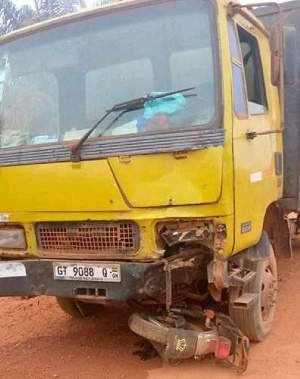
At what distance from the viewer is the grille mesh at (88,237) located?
3662mm

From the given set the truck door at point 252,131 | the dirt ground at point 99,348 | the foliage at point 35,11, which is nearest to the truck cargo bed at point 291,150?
the truck door at point 252,131

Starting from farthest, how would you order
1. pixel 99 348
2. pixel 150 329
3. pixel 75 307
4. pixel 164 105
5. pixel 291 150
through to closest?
1. pixel 75 307
2. pixel 291 150
3. pixel 99 348
4. pixel 150 329
5. pixel 164 105

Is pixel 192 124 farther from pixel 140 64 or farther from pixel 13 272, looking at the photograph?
→ pixel 13 272

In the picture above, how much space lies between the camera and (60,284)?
3.76 m

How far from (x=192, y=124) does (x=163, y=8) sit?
859 mm

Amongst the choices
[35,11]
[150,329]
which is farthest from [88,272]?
[35,11]

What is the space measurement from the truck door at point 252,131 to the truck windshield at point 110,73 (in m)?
0.28

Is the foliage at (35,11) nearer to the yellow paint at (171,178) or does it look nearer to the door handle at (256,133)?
the door handle at (256,133)

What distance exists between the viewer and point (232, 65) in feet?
12.0

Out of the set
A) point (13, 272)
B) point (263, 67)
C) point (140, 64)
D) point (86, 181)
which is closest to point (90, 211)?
point (86, 181)

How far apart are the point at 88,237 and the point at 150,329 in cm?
77

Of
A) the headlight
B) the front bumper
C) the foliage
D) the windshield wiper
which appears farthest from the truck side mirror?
the foliage

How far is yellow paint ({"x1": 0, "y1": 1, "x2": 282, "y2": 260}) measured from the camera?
343 cm

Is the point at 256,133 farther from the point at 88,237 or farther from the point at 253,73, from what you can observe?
the point at 88,237
